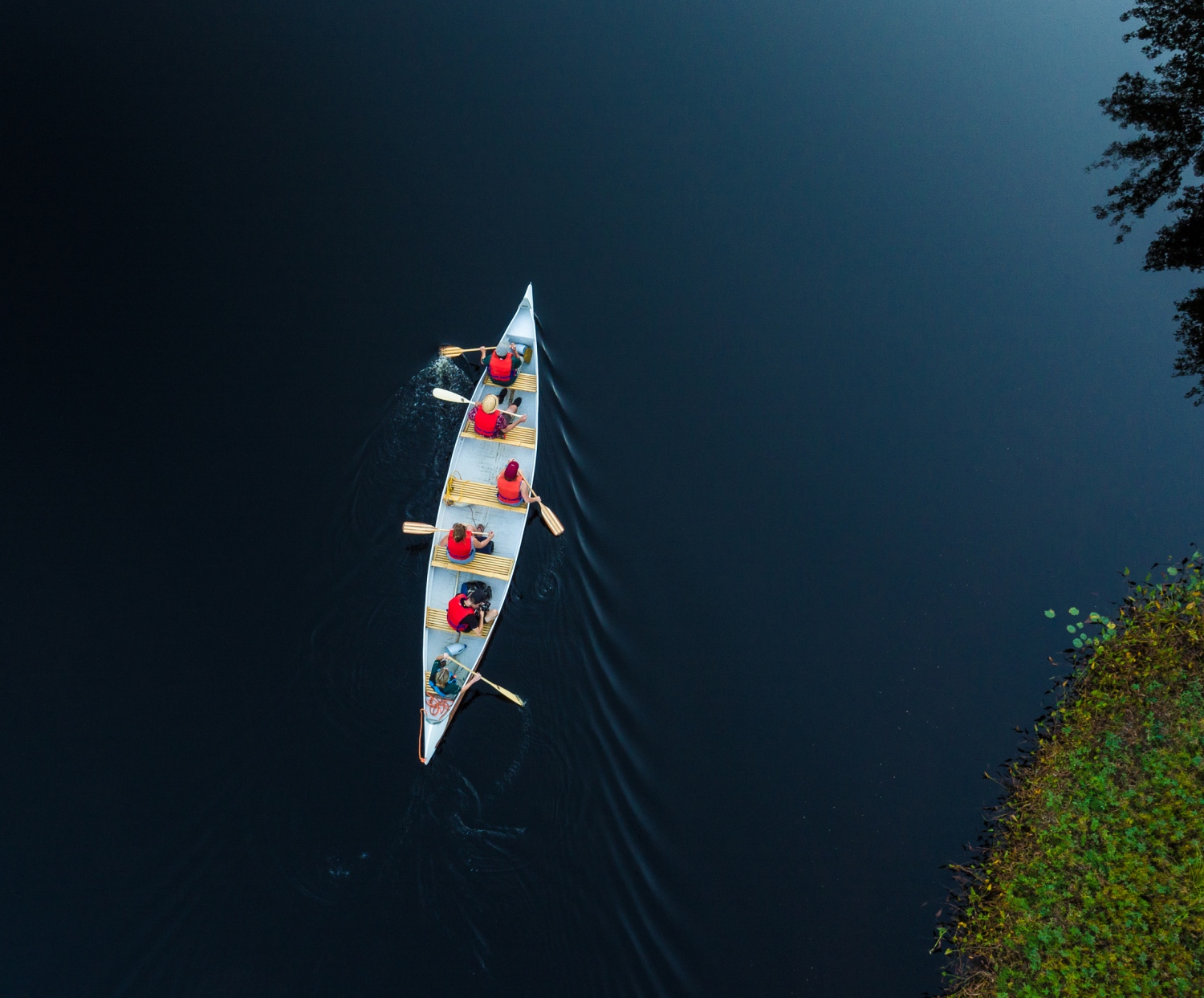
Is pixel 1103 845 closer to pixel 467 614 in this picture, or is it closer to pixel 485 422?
pixel 467 614

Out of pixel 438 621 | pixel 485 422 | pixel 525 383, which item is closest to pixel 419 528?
pixel 438 621

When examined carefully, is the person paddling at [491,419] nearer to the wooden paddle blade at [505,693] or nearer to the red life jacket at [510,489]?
the red life jacket at [510,489]

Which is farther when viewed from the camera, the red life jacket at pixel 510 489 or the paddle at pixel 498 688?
the red life jacket at pixel 510 489

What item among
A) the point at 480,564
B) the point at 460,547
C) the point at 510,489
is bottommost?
the point at 480,564

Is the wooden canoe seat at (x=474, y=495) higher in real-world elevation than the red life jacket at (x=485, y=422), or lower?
lower

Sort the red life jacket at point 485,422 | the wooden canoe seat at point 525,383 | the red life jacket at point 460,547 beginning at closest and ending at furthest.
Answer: the red life jacket at point 460,547
the red life jacket at point 485,422
the wooden canoe seat at point 525,383

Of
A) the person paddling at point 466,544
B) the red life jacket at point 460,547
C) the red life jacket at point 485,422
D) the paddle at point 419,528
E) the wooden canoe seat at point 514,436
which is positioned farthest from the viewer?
the wooden canoe seat at point 514,436

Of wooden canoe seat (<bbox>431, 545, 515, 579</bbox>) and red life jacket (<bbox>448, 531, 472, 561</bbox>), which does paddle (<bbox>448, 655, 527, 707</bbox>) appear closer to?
wooden canoe seat (<bbox>431, 545, 515, 579</bbox>)

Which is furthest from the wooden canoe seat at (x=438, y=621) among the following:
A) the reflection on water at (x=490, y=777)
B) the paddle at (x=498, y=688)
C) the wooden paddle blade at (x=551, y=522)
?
the wooden paddle blade at (x=551, y=522)
